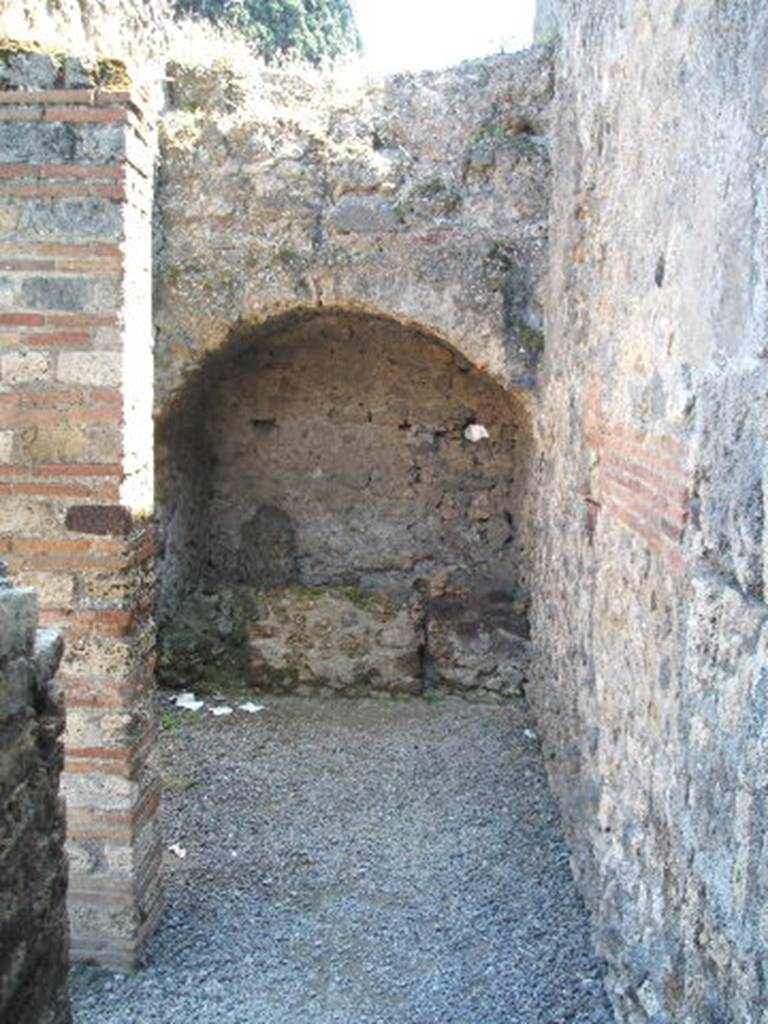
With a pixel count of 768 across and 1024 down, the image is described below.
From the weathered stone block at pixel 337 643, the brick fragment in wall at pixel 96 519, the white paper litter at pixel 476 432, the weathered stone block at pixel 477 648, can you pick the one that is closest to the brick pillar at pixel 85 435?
the brick fragment in wall at pixel 96 519

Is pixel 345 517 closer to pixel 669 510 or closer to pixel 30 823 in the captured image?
pixel 669 510

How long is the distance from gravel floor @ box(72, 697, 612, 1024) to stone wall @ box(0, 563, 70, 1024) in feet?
5.63

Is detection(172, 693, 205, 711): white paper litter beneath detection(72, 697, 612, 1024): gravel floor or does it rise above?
above

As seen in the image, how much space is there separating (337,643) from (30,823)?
4975 millimetres

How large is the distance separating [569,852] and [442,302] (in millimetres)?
3220

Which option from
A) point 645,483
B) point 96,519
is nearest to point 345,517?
point 96,519

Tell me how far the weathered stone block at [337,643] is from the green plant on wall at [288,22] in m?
8.76

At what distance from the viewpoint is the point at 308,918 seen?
397cm

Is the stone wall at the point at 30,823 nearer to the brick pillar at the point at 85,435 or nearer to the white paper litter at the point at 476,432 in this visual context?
the brick pillar at the point at 85,435

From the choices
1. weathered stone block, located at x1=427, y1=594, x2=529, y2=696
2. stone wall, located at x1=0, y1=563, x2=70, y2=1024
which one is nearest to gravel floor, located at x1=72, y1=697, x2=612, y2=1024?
weathered stone block, located at x1=427, y1=594, x2=529, y2=696

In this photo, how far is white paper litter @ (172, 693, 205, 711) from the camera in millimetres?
6312

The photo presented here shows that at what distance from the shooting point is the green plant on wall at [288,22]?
12875 mm

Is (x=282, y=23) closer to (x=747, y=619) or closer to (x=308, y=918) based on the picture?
(x=308, y=918)

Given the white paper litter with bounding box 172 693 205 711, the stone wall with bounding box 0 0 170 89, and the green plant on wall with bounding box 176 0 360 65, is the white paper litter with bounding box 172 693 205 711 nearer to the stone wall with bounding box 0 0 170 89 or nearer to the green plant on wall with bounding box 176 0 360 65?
the stone wall with bounding box 0 0 170 89
